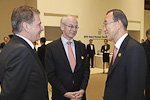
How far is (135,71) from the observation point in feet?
5.25

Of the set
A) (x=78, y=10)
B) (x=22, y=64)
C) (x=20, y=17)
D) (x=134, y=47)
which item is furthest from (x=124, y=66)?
(x=78, y=10)

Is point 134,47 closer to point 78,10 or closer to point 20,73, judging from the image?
point 20,73

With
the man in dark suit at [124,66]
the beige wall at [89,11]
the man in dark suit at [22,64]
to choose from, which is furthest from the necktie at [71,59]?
the beige wall at [89,11]

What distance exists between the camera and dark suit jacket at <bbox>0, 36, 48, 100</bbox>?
4.42 feet

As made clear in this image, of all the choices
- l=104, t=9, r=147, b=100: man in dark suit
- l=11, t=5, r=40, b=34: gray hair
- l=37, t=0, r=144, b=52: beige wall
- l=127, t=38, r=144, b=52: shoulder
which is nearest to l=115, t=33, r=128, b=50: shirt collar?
l=104, t=9, r=147, b=100: man in dark suit

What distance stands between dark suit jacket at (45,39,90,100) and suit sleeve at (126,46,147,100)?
0.89 m

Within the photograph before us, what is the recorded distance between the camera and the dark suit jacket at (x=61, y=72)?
2307mm

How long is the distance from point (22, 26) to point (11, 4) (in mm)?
12085

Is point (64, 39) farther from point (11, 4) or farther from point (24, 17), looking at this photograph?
point (11, 4)

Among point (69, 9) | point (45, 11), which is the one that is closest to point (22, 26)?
point (45, 11)

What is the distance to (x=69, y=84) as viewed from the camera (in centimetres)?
231

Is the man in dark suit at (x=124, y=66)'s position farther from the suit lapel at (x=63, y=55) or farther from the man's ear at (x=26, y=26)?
the man's ear at (x=26, y=26)

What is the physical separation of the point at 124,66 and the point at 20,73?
1014 millimetres

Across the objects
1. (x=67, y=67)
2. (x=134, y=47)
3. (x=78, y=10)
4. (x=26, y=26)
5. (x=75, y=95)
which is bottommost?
(x=75, y=95)
